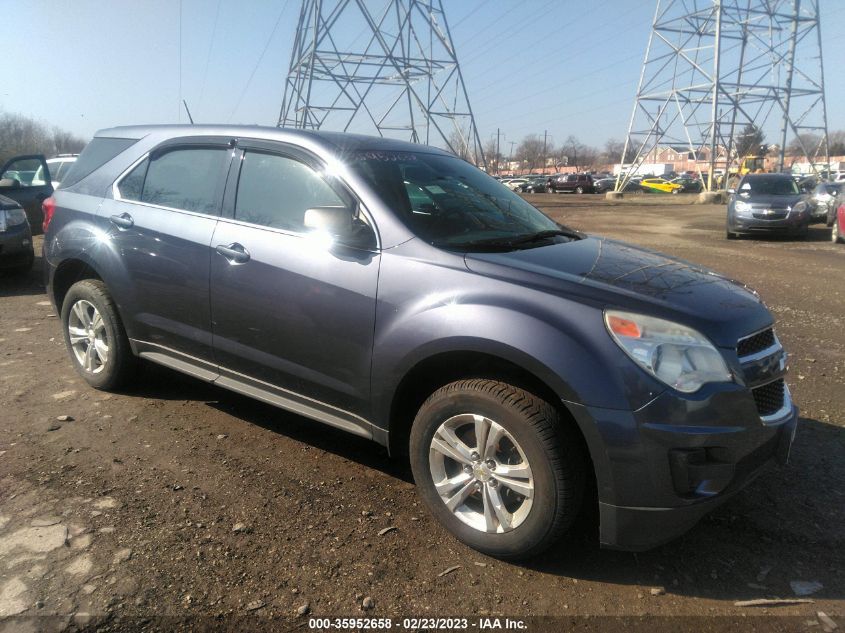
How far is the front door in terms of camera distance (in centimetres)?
309

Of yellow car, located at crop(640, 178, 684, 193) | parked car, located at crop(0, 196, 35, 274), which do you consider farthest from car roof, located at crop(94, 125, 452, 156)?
yellow car, located at crop(640, 178, 684, 193)

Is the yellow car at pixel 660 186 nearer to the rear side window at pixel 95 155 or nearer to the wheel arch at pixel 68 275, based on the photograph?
the rear side window at pixel 95 155

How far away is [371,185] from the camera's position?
3.29 metres

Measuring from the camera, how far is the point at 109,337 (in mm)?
4309

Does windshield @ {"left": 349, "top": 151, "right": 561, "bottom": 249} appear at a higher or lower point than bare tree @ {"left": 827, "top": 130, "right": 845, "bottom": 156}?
lower

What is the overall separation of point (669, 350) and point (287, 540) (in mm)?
1759

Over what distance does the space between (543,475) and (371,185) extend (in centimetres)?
162

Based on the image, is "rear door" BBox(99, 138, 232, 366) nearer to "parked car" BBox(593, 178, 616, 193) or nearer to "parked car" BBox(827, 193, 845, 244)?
"parked car" BBox(827, 193, 845, 244)

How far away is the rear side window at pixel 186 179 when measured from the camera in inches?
150

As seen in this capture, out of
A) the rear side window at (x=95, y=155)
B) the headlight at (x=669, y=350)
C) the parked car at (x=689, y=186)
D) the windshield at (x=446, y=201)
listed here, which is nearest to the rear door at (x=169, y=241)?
the rear side window at (x=95, y=155)

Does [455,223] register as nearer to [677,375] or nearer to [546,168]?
[677,375]

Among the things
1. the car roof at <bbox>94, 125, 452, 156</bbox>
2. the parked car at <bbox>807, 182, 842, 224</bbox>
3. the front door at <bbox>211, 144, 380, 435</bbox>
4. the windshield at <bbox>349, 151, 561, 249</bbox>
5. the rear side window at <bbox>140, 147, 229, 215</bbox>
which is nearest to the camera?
the front door at <bbox>211, 144, 380, 435</bbox>

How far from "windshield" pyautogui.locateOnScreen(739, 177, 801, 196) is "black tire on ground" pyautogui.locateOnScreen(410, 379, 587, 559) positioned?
15651 millimetres

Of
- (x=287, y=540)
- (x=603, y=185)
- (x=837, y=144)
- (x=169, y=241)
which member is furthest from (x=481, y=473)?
(x=837, y=144)
